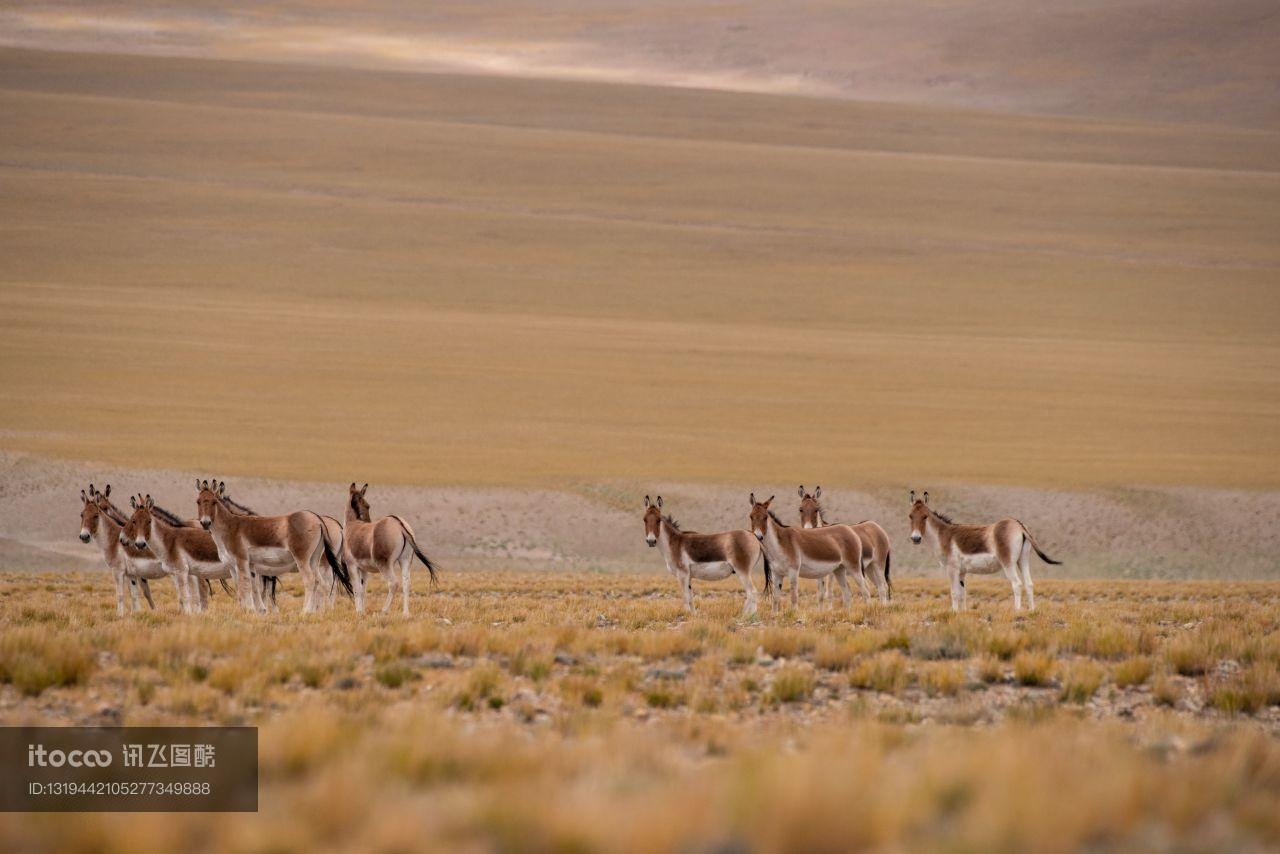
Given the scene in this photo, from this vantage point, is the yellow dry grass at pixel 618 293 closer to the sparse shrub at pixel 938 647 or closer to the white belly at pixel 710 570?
the white belly at pixel 710 570

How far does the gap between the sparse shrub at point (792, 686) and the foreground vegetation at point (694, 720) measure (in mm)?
33

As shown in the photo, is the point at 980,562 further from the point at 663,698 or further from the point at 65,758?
the point at 65,758

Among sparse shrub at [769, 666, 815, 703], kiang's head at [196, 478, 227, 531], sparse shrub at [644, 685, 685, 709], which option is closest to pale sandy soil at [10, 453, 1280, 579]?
kiang's head at [196, 478, 227, 531]

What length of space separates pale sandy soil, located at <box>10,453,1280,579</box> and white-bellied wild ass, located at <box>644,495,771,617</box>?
17.9 m

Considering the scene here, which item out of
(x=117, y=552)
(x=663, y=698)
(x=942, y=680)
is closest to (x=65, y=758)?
(x=663, y=698)

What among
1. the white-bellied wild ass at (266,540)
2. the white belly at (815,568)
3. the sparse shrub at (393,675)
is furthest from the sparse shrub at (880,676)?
the white-bellied wild ass at (266,540)

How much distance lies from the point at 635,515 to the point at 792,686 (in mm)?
29963

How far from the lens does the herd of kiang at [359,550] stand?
61.2 feet

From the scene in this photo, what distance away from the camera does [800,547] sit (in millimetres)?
20266

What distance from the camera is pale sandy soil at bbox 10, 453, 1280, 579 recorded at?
39.0m

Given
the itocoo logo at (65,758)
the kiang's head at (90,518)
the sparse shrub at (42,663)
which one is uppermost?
the kiang's head at (90,518)

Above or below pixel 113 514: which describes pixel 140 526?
below

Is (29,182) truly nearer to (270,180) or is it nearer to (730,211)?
(270,180)

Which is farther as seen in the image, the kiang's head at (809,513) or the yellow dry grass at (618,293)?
the yellow dry grass at (618,293)
